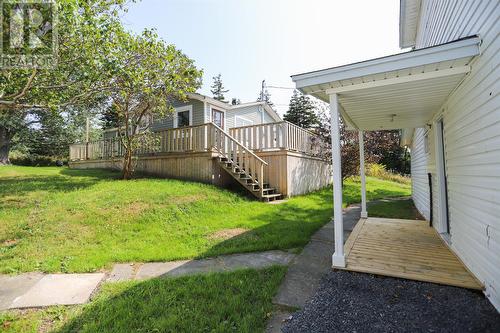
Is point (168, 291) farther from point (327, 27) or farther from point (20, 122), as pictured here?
point (20, 122)

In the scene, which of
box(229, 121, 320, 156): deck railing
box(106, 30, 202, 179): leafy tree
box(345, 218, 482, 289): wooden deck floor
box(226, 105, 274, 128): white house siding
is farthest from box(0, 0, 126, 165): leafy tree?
box(226, 105, 274, 128): white house siding

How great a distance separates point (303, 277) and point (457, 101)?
3.29 m

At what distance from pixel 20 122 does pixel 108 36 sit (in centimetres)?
2216

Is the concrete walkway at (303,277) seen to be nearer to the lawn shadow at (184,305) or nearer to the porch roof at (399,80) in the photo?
the lawn shadow at (184,305)

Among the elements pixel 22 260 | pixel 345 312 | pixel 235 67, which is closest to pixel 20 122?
pixel 235 67

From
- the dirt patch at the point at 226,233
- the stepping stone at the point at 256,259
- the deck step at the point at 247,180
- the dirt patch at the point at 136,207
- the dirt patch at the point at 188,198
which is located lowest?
the stepping stone at the point at 256,259

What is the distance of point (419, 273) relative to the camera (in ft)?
11.4

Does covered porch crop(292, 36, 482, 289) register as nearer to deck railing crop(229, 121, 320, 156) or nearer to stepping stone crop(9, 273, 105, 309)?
stepping stone crop(9, 273, 105, 309)

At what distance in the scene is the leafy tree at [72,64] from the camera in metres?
5.52

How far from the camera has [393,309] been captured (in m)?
2.69

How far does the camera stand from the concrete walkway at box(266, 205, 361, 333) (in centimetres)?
272

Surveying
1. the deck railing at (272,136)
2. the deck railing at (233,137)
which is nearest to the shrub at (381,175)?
the deck railing at (233,137)

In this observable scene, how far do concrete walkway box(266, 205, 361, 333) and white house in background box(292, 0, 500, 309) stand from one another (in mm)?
387

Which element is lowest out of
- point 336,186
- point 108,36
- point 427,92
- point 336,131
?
point 336,186
